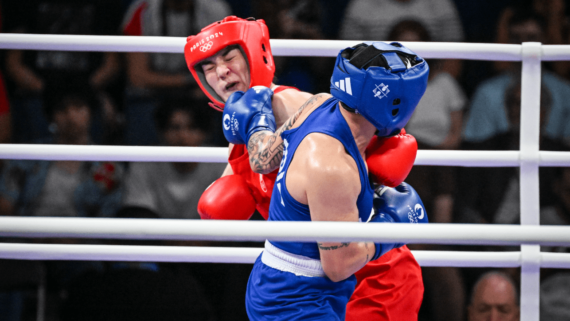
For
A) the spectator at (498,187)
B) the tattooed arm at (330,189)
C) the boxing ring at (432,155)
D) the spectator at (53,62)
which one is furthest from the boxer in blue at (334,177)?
the spectator at (53,62)

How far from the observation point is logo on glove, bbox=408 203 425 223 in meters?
1.26

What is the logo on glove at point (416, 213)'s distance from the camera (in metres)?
1.26

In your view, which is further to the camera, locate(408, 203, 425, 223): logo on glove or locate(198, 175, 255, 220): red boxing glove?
locate(198, 175, 255, 220): red boxing glove

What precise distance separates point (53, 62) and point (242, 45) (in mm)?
1889

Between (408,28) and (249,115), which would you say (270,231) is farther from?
(408,28)

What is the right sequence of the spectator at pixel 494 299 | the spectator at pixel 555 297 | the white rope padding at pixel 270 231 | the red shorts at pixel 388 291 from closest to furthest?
the white rope padding at pixel 270 231
the red shorts at pixel 388 291
the spectator at pixel 494 299
the spectator at pixel 555 297

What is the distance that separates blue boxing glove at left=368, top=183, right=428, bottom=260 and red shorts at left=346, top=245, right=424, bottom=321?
0.49ft

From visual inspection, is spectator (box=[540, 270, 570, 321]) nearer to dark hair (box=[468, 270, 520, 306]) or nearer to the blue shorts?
dark hair (box=[468, 270, 520, 306])

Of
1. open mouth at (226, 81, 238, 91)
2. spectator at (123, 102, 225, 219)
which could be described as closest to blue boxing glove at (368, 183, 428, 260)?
open mouth at (226, 81, 238, 91)

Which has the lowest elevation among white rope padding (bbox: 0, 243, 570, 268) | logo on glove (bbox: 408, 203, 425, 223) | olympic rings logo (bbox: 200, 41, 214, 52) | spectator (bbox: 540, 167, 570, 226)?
white rope padding (bbox: 0, 243, 570, 268)

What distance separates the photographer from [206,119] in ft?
9.39

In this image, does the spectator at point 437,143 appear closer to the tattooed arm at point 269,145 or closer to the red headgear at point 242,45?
the red headgear at point 242,45

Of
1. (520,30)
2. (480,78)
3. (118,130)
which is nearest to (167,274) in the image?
(118,130)

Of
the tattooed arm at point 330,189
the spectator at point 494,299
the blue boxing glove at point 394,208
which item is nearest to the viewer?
the tattooed arm at point 330,189
